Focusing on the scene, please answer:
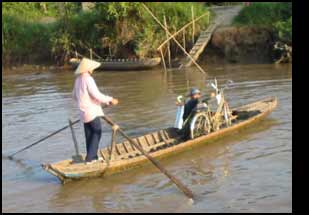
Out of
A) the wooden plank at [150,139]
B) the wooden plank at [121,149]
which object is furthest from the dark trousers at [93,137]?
the wooden plank at [150,139]

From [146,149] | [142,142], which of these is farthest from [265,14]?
[146,149]

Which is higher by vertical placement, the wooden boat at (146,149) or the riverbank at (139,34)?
the riverbank at (139,34)

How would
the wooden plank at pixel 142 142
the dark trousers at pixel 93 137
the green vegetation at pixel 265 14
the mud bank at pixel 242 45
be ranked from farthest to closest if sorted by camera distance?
the green vegetation at pixel 265 14 → the mud bank at pixel 242 45 → the wooden plank at pixel 142 142 → the dark trousers at pixel 93 137

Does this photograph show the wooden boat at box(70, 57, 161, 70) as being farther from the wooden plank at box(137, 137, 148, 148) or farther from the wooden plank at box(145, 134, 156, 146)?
the wooden plank at box(137, 137, 148, 148)

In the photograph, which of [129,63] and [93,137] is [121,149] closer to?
[93,137]

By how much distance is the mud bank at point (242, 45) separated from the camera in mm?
22266

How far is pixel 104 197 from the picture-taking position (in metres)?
6.61

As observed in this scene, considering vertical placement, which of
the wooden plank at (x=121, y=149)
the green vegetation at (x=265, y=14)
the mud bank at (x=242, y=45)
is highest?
the green vegetation at (x=265, y=14)

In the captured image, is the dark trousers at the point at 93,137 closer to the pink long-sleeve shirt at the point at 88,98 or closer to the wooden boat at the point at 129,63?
the pink long-sleeve shirt at the point at 88,98

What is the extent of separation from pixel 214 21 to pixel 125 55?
426cm

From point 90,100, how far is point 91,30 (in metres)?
19.7

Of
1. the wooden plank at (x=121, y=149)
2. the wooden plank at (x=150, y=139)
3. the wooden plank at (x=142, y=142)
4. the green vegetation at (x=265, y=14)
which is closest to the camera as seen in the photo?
the wooden plank at (x=121, y=149)

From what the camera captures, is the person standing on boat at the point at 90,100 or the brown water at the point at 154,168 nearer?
the brown water at the point at 154,168

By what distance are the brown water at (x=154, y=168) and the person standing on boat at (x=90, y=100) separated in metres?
0.52
